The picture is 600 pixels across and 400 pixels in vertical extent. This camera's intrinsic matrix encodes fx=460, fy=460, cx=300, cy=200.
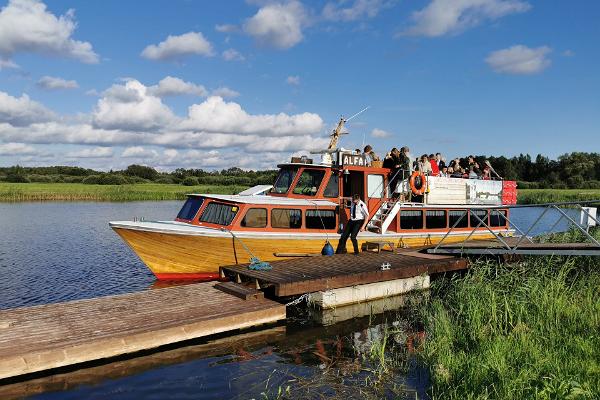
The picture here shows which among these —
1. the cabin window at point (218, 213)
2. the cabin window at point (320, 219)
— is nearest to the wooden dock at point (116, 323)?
the cabin window at point (218, 213)

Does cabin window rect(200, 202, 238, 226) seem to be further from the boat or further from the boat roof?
the boat roof

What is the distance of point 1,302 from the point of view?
13.9 meters

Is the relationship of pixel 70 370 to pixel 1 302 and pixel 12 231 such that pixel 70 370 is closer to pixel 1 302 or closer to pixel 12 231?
pixel 1 302

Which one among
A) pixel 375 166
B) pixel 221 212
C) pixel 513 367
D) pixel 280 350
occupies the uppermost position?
pixel 375 166

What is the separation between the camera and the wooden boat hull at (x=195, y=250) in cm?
1408

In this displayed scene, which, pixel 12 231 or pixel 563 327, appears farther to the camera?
pixel 12 231

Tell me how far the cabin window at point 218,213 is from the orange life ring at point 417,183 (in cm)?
667

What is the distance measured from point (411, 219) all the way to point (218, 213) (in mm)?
7468

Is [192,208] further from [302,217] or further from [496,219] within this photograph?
[496,219]

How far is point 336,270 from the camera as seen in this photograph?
1314 cm

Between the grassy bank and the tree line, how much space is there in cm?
6433

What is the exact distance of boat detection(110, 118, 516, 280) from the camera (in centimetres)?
1427

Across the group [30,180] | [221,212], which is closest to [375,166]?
[221,212]

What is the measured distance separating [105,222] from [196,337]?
2836 centimetres
